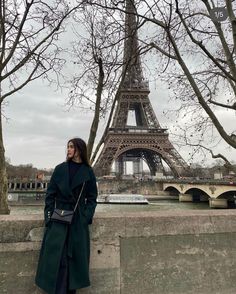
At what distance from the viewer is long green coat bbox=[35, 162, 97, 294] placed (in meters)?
2.93

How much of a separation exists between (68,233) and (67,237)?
3 cm

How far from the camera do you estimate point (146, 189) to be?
73500mm

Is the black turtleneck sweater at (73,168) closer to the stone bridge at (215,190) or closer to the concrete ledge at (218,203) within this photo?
the stone bridge at (215,190)

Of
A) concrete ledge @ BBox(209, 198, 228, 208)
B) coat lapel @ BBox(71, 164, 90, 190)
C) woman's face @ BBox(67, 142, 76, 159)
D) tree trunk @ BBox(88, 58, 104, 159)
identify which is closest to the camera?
coat lapel @ BBox(71, 164, 90, 190)

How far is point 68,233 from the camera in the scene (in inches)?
117

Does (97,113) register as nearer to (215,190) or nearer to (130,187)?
(215,190)

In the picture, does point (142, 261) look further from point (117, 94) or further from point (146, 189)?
point (146, 189)

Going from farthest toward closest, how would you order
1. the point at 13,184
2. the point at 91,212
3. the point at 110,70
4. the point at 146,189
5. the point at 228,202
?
the point at 13,184
the point at 146,189
the point at 228,202
the point at 110,70
the point at 91,212

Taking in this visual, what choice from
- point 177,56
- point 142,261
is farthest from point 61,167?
point 177,56

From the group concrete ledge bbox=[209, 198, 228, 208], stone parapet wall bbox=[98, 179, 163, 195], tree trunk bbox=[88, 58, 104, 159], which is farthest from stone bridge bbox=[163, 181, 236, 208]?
tree trunk bbox=[88, 58, 104, 159]

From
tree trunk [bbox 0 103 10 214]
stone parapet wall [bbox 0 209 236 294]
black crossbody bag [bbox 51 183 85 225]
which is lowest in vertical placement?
stone parapet wall [bbox 0 209 236 294]

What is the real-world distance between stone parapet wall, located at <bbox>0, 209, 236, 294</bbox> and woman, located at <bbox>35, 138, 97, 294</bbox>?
0.34m

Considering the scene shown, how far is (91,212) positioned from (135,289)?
1.00m

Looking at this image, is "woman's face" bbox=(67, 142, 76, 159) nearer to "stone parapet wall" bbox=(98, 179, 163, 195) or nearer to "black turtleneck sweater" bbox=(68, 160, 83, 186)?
"black turtleneck sweater" bbox=(68, 160, 83, 186)
